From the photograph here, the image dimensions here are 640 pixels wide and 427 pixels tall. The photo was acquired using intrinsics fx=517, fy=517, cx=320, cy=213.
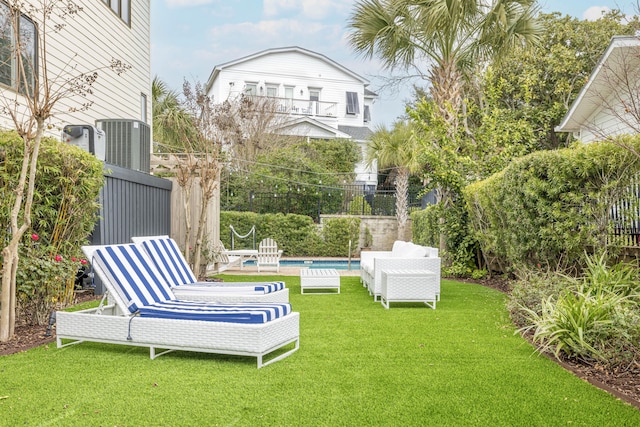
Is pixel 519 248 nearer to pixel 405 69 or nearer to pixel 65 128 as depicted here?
pixel 405 69

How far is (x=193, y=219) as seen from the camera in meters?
11.9

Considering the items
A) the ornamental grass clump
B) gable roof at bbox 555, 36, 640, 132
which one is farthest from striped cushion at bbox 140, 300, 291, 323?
gable roof at bbox 555, 36, 640, 132

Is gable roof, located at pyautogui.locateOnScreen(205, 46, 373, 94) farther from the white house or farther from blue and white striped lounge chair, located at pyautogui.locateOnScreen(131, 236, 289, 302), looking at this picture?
blue and white striped lounge chair, located at pyautogui.locateOnScreen(131, 236, 289, 302)

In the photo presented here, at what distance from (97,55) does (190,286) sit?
7.12 metres

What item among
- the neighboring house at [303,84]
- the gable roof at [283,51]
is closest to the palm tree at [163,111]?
the neighboring house at [303,84]

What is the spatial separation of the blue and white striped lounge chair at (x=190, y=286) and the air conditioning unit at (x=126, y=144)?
412cm

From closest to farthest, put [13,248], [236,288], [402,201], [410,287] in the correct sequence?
[13,248] < [236,288] < [410,287] < [402,201]

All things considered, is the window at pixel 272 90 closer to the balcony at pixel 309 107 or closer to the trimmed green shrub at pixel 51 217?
the balcony at pixel 309 107

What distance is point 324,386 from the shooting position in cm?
402

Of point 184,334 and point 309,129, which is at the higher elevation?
point 309,129

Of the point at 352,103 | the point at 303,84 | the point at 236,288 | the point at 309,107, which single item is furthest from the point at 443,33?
the point at 352,103

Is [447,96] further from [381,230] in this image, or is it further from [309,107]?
[309,107]

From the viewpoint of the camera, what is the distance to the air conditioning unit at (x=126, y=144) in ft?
33.4

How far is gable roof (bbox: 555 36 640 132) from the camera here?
9742mm
